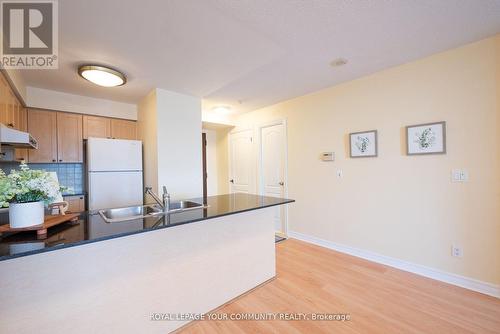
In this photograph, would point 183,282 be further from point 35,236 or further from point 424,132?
point 424,132

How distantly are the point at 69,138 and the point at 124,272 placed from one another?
2.71 meters

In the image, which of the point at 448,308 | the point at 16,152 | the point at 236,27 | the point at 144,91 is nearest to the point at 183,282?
the point at 236,27

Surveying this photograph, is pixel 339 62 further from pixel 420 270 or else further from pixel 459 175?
pixel 420 270

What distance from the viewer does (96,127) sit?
10.8 feet

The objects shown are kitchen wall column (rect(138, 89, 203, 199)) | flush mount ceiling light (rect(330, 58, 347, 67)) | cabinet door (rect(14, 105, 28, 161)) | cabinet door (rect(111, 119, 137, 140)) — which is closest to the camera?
flush mount ceiling light (rect(330, 58, 347, 67))

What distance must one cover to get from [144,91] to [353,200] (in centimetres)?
335

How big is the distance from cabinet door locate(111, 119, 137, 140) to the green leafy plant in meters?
2.53

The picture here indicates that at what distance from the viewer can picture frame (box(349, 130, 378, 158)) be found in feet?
8.93

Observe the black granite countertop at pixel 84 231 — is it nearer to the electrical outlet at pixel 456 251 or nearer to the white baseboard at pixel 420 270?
the white baseboard at pixel 420 270

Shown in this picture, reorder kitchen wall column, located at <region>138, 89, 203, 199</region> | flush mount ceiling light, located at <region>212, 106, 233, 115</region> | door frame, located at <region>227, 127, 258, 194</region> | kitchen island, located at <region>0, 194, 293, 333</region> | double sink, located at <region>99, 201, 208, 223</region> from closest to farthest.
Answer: kitchen island, located at <region>0, 194, 293, 333</region>
double sink, located at <region>99, 201, 208, 223</region>
kitchen wall column, located at <region>138, 89, 203, 199</region>
flush mount ceiling light, located at <region>212, 106, 233, 115</region>
door frame, located at <region>227, 127, 258, 194</region>

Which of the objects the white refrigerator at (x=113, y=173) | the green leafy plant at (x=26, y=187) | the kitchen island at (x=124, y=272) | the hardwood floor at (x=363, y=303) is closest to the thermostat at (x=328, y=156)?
the hardwood floor at (x=363, y=303)

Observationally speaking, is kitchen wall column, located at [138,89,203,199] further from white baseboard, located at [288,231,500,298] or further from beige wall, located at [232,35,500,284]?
white baseboard, located at [288,231,500,298]

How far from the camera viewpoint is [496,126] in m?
1.96

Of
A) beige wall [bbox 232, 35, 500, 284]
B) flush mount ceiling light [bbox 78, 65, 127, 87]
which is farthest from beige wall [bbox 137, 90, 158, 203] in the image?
beige wall [bbox 232, 35, 500, 284]
